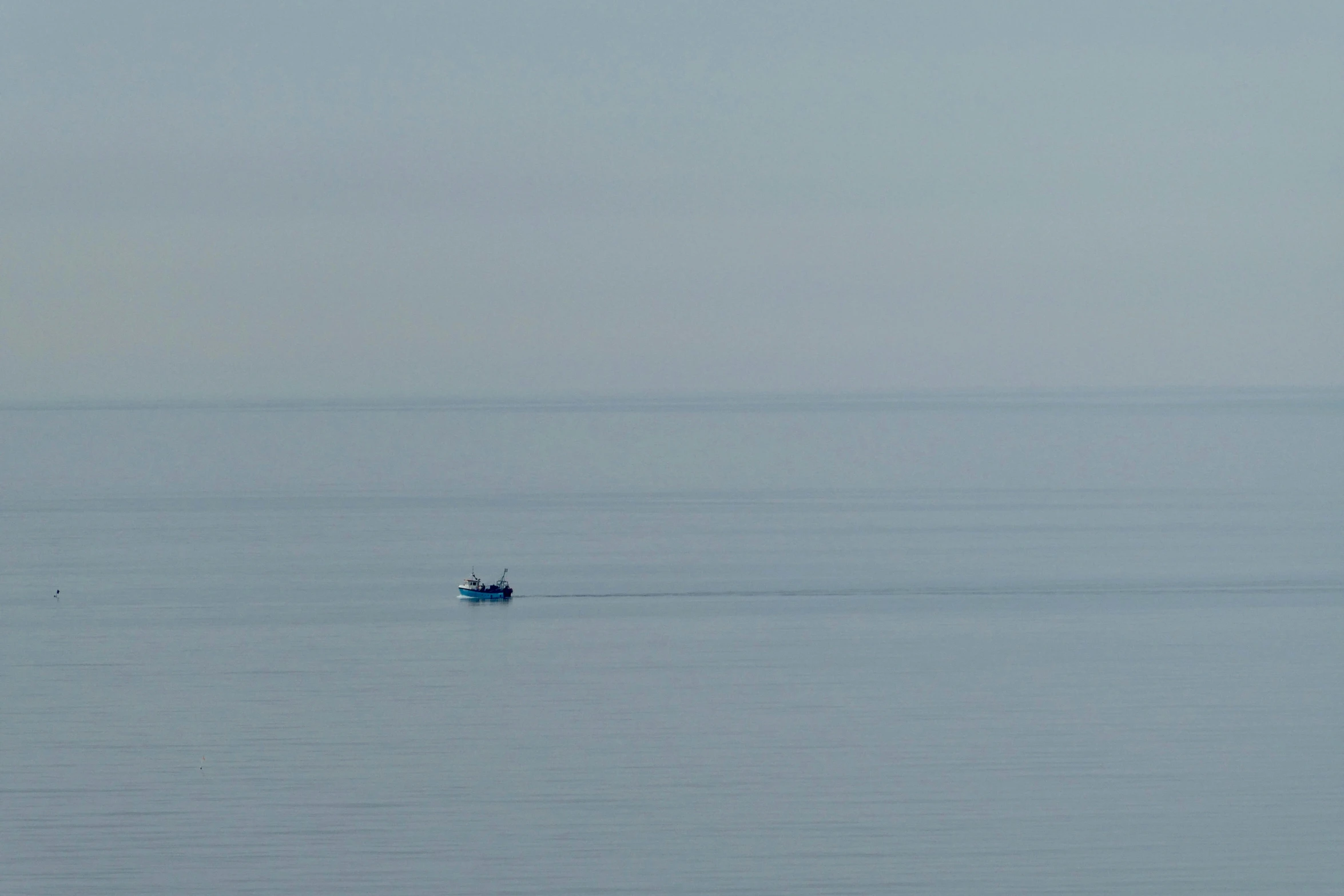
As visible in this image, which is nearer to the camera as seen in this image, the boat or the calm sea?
the calm sea

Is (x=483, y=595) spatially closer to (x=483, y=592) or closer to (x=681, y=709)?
(x=483, y=592)

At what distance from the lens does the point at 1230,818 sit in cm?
3419

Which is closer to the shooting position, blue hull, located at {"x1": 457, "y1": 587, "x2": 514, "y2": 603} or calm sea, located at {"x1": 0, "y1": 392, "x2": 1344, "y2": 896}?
calm sea, located at {"x1": 0, "y1": 392, "x2": 1344, "y2": 896}

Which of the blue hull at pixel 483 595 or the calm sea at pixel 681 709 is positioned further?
the blue hull at pixel 483 595

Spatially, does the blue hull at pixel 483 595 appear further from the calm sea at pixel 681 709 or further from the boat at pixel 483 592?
the calm sea at pixel 681 709

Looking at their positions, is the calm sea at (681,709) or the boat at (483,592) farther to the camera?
the boat at (483,592)

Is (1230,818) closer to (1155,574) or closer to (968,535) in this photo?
(1155,574)

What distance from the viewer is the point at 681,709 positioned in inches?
1735

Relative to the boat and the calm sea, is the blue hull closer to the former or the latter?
the boat

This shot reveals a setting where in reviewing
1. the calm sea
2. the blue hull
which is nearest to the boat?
the blue hull

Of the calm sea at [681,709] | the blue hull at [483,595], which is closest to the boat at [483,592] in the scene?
the blue hull at [483,595]

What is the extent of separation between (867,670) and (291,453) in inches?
5884

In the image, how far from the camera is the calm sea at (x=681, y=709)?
105 ft

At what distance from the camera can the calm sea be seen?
3194 centimetres
